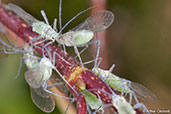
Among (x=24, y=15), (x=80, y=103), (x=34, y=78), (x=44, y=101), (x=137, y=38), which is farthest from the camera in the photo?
(x=137, y=38)

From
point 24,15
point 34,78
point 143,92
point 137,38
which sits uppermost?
point 24,15

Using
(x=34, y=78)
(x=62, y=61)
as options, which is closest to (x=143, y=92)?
(x=62, y=61)

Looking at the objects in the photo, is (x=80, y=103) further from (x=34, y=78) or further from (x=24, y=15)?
(x=24, y=15)

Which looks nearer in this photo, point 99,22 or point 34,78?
point 34,78

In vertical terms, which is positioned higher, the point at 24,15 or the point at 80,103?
the point at 24,15

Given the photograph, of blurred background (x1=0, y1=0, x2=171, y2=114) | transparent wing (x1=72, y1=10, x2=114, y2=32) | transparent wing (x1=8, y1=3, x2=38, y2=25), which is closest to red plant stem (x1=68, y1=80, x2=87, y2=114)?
transparent wing (x1=72, y1=10, x2=114, y2=32)

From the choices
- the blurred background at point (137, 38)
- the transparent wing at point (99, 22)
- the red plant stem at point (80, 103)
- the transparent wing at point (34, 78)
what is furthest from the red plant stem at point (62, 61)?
the blurred background at point (137, 38)

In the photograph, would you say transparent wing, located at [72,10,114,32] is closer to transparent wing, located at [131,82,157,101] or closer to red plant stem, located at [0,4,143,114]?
red plant stem, located at [0,4,143,114]
